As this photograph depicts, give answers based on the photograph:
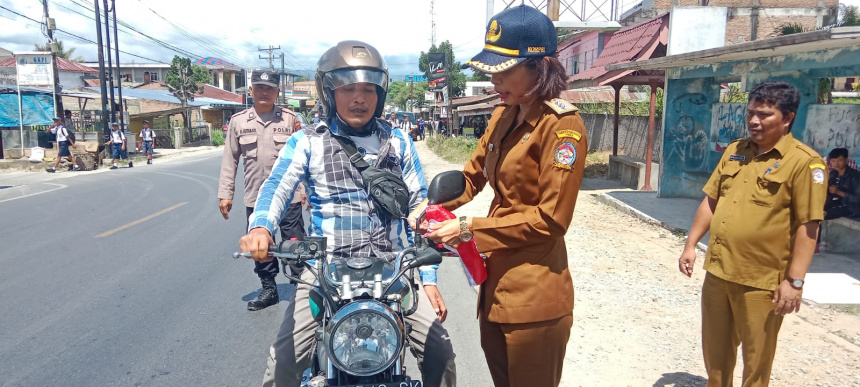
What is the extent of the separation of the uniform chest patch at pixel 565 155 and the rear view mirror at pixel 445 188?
0.44 meters

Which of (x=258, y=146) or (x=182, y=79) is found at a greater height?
(x=182, y=79)

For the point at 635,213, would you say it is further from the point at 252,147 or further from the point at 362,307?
the point at 362,307

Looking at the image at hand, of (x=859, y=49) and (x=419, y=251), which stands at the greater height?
(x=859, y=49)

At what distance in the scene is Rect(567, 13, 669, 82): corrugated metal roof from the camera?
1417cm

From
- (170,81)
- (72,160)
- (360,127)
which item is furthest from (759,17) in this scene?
(170,81)

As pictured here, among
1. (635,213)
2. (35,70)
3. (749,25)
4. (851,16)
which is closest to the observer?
(635,213)

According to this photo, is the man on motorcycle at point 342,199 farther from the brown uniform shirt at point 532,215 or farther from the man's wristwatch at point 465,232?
the man's wristwatch at point 465,232

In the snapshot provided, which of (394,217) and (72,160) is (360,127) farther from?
(72,160)

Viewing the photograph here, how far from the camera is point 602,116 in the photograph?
2041 cm

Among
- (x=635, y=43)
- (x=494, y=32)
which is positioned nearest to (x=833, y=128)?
(x=494, y=32)

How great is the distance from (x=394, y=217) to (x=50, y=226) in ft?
26.9

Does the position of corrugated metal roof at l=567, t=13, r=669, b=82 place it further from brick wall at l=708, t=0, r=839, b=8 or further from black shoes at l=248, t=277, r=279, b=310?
brick wall at l=708, t=0, r=839, b=8

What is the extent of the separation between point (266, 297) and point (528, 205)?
3.72 m

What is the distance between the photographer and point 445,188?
2193 millimetres
